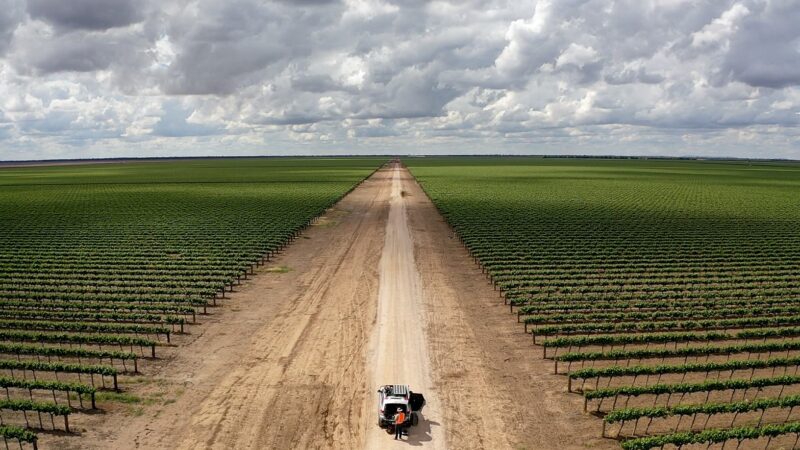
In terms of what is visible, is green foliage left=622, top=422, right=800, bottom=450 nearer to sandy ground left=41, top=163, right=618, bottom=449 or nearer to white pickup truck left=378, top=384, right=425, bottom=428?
sandy ground left=41, top=163, right=618, bottom=449

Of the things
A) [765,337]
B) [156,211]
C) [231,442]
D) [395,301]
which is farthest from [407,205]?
[231,442]

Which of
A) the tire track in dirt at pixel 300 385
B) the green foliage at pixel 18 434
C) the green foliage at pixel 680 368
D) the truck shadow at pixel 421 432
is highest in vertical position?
the green foliage at pixel 18 434

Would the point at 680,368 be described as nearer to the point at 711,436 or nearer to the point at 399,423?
the point at 711,436

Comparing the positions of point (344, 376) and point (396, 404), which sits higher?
point (396, 404)

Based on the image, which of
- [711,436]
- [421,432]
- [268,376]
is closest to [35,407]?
[268,376]

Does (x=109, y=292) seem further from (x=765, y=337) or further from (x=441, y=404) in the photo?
(x=765, y=337)

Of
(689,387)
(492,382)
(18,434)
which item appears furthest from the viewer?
(492,382)

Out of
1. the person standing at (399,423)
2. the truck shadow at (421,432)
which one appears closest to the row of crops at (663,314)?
the truck shadow at (421,432)

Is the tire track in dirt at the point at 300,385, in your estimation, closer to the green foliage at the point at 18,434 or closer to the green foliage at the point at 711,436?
the green foliage at the point at 18,434
